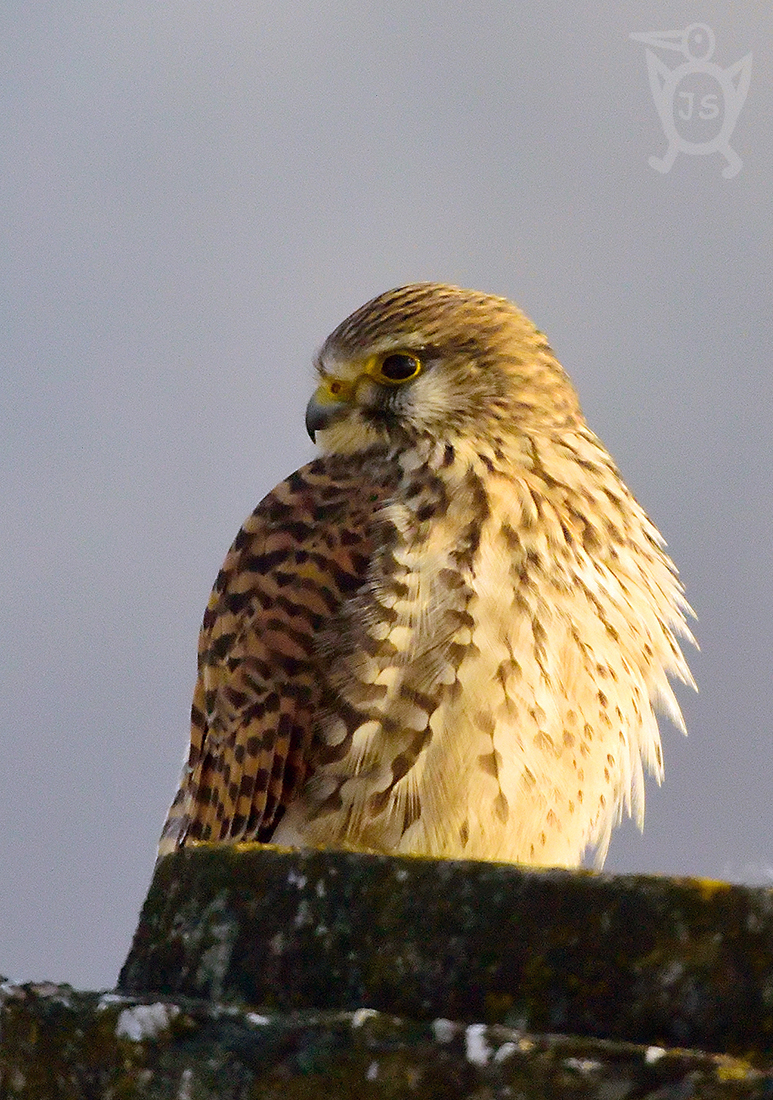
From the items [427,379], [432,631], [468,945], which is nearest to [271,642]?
[432,631]

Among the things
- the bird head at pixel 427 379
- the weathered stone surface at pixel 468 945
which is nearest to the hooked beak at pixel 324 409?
the bird head at pixel 427 379

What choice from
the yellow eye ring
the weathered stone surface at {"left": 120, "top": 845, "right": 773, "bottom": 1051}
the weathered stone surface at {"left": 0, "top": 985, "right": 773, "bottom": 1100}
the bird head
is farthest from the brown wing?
the weathered stone surface at {"left": 0, "top": 985, "right": 773, "bottom": 1100}

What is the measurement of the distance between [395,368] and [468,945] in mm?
3139

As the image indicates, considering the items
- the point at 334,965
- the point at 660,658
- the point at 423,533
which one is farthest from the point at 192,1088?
the point at 660,658

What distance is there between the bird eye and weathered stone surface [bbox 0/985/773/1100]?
3086 millimetres

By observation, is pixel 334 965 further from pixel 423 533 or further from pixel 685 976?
pixel 423 533

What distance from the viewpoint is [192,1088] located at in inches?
58.5

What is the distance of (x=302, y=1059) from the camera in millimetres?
1438

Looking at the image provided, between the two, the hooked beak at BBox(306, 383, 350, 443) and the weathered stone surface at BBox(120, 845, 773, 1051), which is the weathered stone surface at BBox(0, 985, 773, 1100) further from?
the hooked beak at BBox(306, 383, 350, 443)

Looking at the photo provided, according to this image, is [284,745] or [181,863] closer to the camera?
[181,863]

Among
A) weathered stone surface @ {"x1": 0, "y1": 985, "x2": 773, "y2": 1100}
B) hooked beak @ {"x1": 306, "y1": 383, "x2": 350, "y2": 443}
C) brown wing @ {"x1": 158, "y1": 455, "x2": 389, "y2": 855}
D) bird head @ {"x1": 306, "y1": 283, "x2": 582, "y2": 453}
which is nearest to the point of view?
weathered stone surface @ {"x1": 0, "y1": 985, "x2": 773, "y2": 1100}

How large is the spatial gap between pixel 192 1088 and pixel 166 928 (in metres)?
0.32

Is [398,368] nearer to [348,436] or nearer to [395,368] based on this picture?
[395,368]

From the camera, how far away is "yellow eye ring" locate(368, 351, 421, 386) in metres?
4.52
